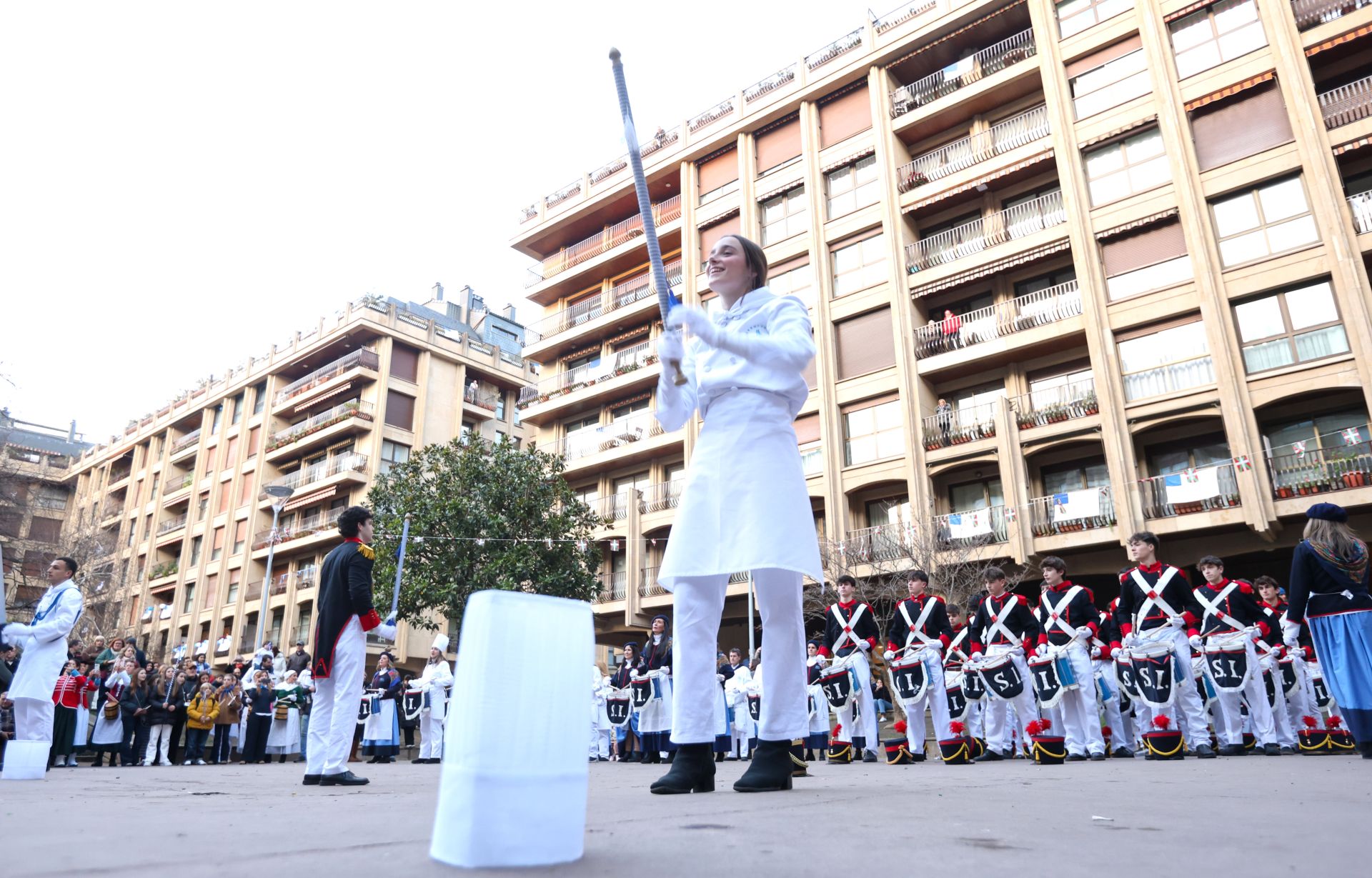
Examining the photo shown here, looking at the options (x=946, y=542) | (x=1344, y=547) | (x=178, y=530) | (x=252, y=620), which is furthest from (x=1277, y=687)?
(x=178, y=530)

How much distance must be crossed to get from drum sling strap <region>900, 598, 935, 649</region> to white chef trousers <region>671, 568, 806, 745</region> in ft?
21.9

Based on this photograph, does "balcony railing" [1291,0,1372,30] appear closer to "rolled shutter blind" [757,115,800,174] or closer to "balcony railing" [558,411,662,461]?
"rolled shutter blind" [757,115,800,174]

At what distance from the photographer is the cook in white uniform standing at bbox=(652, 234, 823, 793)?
3.86 metres

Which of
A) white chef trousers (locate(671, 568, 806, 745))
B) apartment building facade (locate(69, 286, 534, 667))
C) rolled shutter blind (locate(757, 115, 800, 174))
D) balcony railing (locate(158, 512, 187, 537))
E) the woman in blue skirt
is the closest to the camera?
white chef trousers (locate(671, 568, 806, 745))

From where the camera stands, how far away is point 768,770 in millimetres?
3955

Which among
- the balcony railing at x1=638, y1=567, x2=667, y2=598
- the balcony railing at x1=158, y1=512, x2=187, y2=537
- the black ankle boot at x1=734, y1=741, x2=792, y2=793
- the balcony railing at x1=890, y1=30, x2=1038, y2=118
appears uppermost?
the balcony railing at x1=890, y1=30, x2=1038, y2=118

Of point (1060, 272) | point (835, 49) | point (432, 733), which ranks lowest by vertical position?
point (432, 733)

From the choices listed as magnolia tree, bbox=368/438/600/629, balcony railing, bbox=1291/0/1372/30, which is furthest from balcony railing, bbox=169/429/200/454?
balcony railing, bbox=1291/0/1372/30

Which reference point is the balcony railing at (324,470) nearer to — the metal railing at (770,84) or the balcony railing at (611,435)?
the balcony railing at (611,435)

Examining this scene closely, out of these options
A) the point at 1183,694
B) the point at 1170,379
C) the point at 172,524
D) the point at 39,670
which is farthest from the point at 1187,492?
the point at 172,524

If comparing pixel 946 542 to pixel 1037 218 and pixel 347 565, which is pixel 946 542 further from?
pixel 347 565

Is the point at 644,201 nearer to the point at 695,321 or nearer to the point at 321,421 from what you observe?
the point at 695,321

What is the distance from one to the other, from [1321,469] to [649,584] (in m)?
21.8

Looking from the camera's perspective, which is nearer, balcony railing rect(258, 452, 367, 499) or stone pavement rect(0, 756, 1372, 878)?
stone pavement rect(0, 756, 1372, 878)
